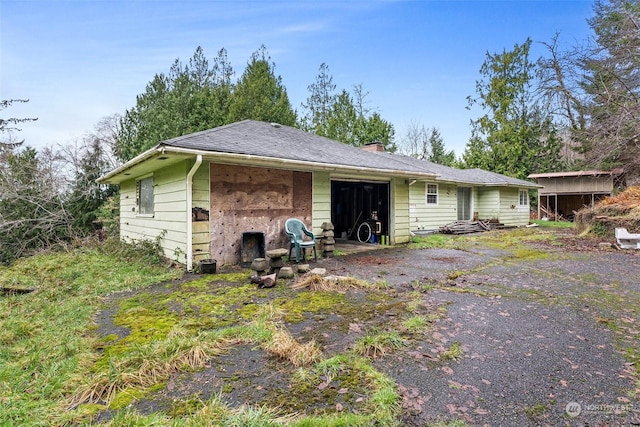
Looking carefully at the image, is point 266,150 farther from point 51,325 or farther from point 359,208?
point 359,208

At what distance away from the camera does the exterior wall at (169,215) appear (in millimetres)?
6027

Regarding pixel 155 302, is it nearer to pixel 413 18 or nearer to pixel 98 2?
pixel 98 2

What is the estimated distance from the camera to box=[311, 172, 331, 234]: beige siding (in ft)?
25.2

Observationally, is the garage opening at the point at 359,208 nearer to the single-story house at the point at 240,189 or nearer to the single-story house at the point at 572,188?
the single-story house at the point at 240,189

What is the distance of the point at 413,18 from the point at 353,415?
38.6 ft

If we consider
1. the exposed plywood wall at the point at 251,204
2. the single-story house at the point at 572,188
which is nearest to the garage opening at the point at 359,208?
the exposed plywood wall at the point at 251,204

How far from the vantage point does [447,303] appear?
395 cm

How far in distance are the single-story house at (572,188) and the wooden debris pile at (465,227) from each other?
654cm

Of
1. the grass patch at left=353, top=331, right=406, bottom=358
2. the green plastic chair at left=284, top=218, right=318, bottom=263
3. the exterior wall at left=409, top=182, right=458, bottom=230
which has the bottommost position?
the grass patch at left=353, top=331, right=406, bottom=358

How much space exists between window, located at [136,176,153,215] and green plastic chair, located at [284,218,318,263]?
3.66m

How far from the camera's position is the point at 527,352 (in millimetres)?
2631

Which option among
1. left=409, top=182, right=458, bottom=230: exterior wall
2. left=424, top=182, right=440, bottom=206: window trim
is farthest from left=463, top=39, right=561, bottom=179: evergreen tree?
left=424, top=182, right=440, bottom=206: window trim

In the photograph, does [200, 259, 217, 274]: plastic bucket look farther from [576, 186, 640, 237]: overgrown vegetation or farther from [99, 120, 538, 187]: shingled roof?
[576, 186, 640, 237]: overgrown vegetation

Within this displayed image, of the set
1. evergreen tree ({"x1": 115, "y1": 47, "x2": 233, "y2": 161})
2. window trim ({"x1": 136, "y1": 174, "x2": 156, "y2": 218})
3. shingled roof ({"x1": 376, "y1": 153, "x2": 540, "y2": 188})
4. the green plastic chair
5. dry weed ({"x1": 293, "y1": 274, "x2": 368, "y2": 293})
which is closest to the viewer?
dry weed ({"x1": 293, "y1": 274, "x2": 368, "y2": 293})
